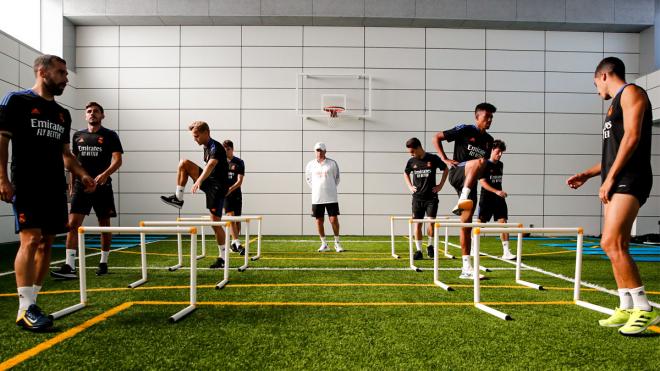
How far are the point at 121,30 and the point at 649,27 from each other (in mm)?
13529

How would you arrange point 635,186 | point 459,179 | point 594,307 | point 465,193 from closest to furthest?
point 635,186, point 594,307, point 465,193, point 459,179

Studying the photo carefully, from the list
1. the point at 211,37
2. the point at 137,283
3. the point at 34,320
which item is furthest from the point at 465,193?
the point at 211,37

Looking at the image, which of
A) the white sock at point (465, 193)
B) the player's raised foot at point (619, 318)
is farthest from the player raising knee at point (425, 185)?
the player's raised foot at point (619, 318)

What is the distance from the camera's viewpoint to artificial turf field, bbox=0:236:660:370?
2.25 m

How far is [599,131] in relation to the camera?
36.6ft

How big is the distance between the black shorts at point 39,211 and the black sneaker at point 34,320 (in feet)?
1.75

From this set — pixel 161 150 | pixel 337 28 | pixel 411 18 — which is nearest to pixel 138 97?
pixel 161 150

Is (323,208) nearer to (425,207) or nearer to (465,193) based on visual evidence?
(425,207)

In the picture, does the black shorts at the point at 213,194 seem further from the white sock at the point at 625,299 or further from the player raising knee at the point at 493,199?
the white sock at the point at 625,299

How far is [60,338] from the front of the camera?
2.57m

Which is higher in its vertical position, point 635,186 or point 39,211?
point 635,186

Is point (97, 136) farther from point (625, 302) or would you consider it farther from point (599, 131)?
point (599, 131)

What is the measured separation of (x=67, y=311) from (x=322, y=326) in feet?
6.27

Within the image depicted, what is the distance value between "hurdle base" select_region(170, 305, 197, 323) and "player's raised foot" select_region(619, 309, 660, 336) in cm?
295
